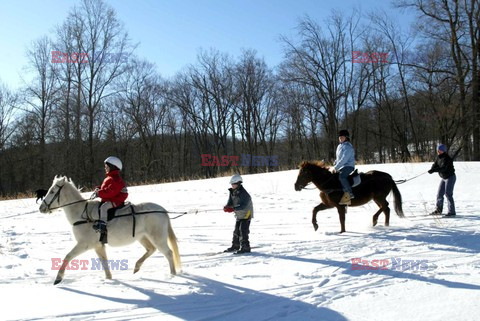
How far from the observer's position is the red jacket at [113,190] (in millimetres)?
5938

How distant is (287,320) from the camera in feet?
12.7

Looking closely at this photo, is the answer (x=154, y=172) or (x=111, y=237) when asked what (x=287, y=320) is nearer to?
(x=111, y=237)

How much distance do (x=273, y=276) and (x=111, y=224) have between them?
2777 millimetres

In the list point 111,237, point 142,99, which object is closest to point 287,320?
point 111,237

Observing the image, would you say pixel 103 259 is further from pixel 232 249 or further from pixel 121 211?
pixel 232 249

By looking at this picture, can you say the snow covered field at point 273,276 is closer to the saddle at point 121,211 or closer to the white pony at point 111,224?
the white pony at point 111,224

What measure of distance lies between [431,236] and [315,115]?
118ft

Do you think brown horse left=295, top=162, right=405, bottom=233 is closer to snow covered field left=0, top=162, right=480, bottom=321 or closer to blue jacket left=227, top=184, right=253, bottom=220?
snow covered field left=0, top=162, right=480, bottom=321

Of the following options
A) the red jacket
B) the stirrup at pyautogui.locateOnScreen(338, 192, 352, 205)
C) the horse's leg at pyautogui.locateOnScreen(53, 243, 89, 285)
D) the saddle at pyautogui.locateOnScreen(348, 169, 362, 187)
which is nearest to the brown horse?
the stirrup at pyautogui.locateOnScreen(338, 192, 352, 205)

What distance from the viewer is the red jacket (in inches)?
234

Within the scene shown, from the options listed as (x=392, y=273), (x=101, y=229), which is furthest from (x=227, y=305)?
(x=392, y=273)

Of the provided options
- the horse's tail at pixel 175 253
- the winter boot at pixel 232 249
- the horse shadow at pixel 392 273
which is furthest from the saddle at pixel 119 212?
the horse shadow at pixel 392 273

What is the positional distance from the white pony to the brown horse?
4.16 m

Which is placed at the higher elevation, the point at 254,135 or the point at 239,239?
the point at 254,135
